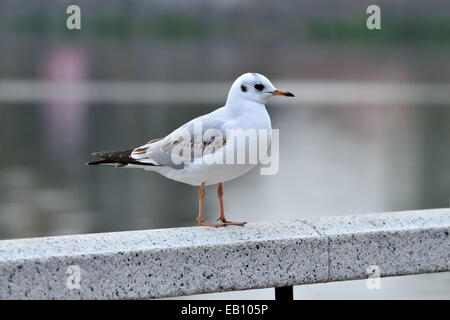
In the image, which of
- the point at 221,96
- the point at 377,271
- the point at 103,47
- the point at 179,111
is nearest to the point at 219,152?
the point at 377,271

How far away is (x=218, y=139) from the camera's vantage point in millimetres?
5312

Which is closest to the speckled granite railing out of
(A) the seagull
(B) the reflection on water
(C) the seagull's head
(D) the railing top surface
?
(D) the railing top surface

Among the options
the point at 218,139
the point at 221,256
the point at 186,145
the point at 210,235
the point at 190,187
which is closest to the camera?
the point at 221,256

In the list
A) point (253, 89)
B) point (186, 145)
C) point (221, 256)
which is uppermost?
point (253, 89)

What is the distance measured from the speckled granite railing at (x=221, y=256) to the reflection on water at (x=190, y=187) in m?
8.61

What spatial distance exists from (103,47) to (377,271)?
4809 inches

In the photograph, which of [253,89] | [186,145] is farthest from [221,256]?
[253,89]

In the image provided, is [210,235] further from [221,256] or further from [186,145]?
[186,145]

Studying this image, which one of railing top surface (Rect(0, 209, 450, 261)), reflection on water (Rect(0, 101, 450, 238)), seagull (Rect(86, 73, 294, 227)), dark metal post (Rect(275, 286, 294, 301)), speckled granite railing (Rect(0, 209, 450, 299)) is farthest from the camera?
reflection on water (Rect(0, 101, 450, 238))

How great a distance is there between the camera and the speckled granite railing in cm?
434

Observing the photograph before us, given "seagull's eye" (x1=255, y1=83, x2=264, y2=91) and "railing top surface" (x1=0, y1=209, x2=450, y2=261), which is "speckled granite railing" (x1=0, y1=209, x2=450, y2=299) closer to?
"railing top surface" (x1=0, y1=209, x2=450, y2=261)

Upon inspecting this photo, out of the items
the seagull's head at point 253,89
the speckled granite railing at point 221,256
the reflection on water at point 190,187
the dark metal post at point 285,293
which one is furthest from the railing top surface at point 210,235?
the reflection on water at point 190,187

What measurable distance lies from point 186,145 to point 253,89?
0.53 meters

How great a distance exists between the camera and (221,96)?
44.2 meters
